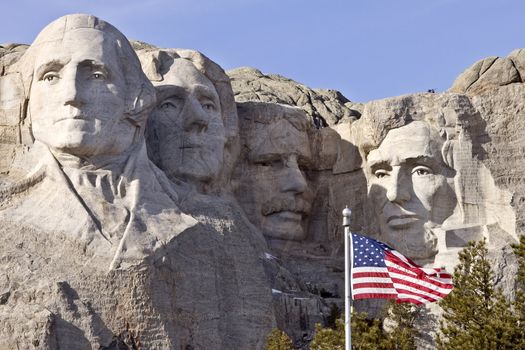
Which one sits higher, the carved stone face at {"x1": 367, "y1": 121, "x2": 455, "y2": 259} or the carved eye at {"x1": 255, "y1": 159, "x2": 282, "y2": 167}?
the carved eye at {"x1": 255, "y1": 159, "x2": 282, "y2": 167}

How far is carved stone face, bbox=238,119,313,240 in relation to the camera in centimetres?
4169

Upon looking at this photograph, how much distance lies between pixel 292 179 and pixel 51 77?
6.61 m

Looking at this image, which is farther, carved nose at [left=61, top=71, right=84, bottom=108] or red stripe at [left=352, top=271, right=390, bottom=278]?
carved nose at [left=61, top=71, right=84, bottom=108]

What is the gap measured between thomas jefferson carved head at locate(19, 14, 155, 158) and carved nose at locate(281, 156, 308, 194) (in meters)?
4.88

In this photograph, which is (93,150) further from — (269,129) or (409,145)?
(409,145)

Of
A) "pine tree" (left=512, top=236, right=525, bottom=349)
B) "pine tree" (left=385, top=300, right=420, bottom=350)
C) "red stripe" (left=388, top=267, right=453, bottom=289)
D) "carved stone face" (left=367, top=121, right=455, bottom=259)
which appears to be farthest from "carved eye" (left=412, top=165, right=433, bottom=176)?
"red stripe" (left=388, top=267, right=453, bottom=289)

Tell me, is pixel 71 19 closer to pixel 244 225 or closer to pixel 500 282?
pixel 244 225

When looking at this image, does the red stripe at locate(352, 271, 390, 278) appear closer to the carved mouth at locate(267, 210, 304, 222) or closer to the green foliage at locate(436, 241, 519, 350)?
the green foliage at locate(436, 241, 519, 350)

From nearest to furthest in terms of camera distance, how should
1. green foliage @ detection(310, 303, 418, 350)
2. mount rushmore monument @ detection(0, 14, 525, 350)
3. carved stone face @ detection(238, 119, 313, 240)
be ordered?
green foliage @ detection(310, 303, 418, 350), mount rushmore monument @ detection(0, 14, 525, 350), carved stone face @ detection(238, 119, 313, 240)

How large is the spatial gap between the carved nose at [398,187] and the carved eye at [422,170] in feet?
0.74

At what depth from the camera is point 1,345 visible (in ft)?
112

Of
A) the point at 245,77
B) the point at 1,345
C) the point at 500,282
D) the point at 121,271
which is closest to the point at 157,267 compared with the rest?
the point at 121,271

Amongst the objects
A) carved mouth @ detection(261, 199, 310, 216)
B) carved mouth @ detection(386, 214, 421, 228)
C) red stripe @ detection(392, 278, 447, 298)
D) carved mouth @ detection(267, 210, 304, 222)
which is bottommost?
red stripe @ detection(392, 278, 447, 298)

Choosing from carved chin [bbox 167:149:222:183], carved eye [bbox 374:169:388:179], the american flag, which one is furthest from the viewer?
carved eye [bbox 374:169:388:179]
